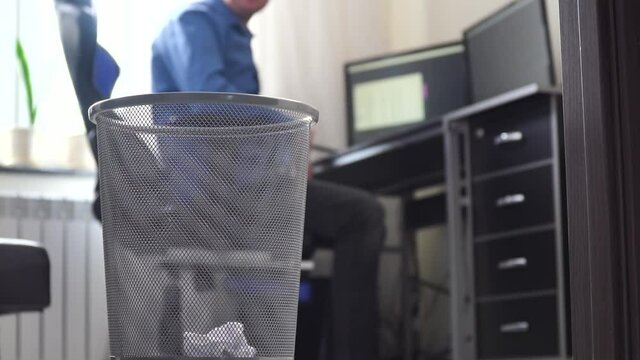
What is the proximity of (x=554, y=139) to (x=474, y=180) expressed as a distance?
0.41 m

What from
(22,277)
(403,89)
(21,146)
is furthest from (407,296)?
(22,277)

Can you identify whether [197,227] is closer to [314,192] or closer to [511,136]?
[314,192]

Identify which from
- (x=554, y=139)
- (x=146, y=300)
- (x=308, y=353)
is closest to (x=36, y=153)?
(x=308, y=353)

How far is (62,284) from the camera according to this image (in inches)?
136

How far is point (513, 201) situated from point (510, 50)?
59cm

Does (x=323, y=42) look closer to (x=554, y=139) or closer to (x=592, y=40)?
(x=554, y=139)

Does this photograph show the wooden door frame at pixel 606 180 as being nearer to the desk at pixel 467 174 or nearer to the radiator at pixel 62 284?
the desk at pixel 467 174

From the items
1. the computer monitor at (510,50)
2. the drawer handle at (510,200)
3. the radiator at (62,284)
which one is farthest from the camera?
the radiator at (62,284)

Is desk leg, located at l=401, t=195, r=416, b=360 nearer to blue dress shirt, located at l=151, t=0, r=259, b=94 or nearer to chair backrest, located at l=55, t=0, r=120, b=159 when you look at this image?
blue dress shirt, located at l=151, t=0, r=259, b=94

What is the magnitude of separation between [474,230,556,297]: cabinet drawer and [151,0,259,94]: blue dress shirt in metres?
0.81

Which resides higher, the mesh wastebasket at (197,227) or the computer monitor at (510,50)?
the computer monitor at (510,50)

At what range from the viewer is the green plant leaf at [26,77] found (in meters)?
3.45

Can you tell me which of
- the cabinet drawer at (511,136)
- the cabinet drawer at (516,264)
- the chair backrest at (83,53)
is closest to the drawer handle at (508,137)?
the cabinet drawer at (511,136)

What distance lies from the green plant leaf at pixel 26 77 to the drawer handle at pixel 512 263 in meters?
1.62
